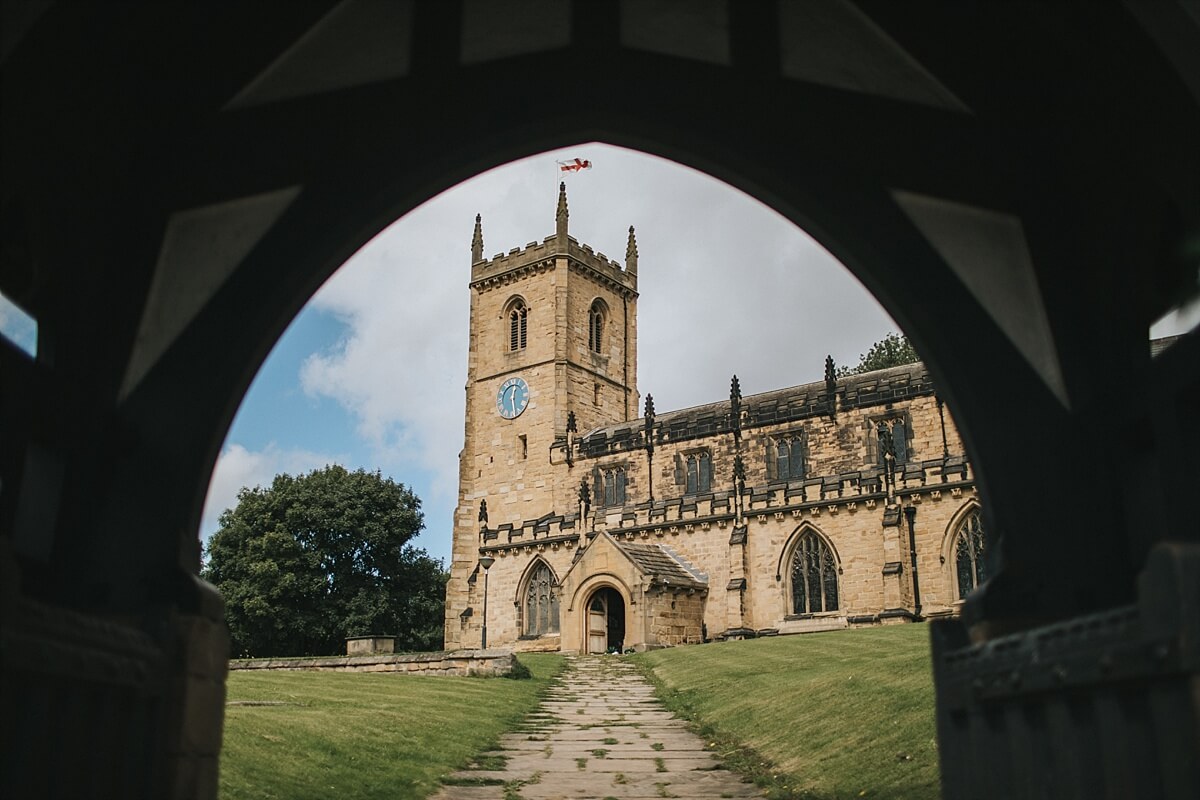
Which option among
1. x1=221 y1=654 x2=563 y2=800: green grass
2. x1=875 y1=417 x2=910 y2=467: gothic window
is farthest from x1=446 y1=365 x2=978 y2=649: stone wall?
x1=221 y1=654 x2=563 y2=800: green grass

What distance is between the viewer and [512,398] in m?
50.4

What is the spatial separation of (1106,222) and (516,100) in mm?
2786

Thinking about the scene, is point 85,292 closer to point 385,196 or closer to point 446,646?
point 385,196

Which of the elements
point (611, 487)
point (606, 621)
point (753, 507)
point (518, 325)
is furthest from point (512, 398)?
point (753, 507)

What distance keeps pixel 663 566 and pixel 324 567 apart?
62.2 ft

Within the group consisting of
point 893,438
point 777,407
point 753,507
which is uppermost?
point 777,407

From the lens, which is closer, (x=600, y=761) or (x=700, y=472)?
(x=600, y=761)

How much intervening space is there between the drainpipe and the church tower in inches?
633

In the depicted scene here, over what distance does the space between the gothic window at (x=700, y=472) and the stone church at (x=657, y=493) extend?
3.8 inches

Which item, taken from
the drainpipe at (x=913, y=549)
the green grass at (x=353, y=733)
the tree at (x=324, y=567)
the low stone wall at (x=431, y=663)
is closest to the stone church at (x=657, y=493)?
the drainpipe at (x=913, y=549)

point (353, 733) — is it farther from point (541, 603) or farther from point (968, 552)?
point (541, 603)

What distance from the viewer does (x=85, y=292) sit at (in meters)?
4.67

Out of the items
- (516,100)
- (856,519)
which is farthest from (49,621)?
(856,519)

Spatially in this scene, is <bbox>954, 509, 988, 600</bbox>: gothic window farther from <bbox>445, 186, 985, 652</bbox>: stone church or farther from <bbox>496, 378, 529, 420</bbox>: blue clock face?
<bbox>496, 378, 529, 420</bbox>: blue clock face
